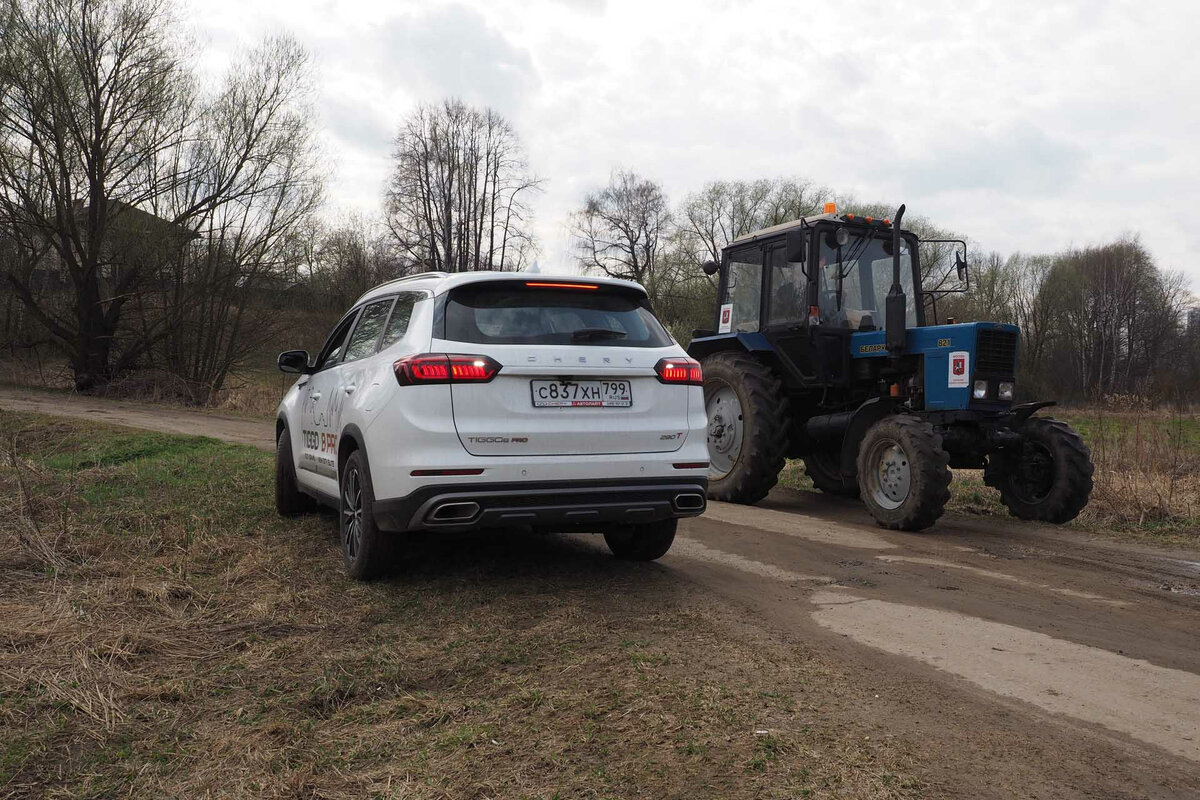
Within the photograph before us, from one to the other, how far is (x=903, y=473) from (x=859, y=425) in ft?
2.96

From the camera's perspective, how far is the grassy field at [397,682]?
112 inches

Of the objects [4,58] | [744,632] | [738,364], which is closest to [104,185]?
[4,58]

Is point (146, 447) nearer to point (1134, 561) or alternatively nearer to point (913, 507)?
point (913, 507)

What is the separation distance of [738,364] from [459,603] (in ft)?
18.0

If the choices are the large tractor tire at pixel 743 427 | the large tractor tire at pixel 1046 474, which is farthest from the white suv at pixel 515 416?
the large tractor tire at pixel 1046 474

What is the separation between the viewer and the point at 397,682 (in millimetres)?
3691

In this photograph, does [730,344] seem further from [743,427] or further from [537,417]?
[537,417]

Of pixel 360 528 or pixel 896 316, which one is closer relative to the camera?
pixel 360 528

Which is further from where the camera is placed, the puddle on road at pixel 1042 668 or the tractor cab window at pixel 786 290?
the tractor cab window at pixel 786 290

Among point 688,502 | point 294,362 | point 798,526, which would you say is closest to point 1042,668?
point 688,502

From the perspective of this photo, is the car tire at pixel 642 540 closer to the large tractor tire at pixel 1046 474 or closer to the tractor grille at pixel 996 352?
the tractor grille at pixel 996 352

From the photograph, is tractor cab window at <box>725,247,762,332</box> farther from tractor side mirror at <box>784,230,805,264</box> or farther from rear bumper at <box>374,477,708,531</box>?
rear bumper at <box>374,477,708,531</box>

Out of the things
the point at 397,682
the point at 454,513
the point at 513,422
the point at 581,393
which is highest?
the point at 581,393

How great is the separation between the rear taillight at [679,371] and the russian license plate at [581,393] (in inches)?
9.4
